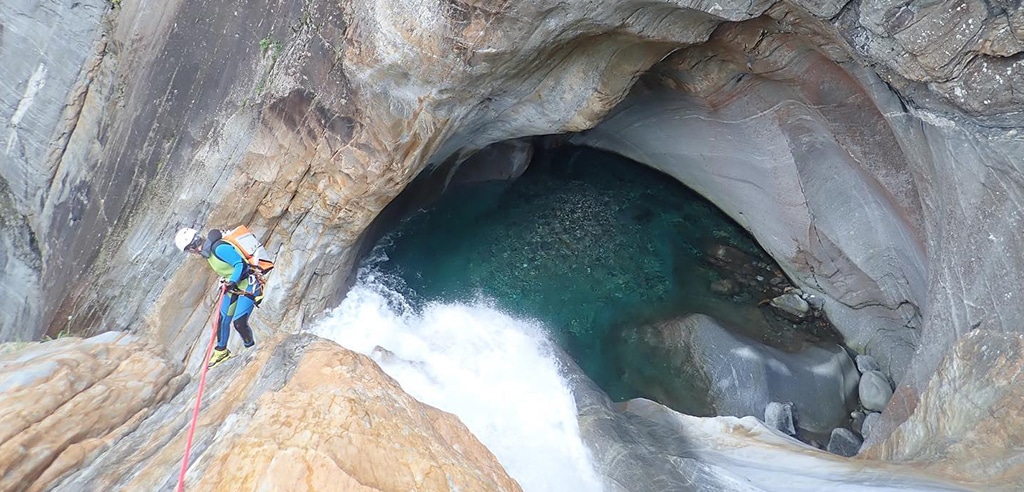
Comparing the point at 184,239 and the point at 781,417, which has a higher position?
the point at 781,417

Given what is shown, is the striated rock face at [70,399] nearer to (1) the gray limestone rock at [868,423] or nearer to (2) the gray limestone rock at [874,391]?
(1) the gray limestone rock at [868,423]

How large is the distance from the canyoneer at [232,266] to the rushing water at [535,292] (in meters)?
2.25

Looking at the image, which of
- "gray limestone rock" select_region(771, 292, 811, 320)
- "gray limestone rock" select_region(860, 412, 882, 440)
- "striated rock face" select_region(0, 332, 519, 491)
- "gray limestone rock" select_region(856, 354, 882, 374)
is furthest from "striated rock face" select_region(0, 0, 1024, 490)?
"striated rock face" select_region(0, 332, 519, 491)

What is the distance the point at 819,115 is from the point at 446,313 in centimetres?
670

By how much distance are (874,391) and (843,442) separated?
3.66 feet

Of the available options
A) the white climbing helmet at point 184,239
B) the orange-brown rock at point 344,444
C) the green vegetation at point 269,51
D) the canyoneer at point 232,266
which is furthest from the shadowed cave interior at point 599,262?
the orange-brown rock at point 344,444

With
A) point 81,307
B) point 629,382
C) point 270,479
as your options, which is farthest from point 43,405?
point 629,382

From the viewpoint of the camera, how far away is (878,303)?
9258 mm

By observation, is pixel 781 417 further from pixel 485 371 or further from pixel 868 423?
pixel 485 371

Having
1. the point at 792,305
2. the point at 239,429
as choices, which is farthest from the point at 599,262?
the point at 239,429

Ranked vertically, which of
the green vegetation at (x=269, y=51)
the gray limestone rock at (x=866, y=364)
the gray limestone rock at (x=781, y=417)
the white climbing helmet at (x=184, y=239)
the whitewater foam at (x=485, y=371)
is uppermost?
the green vegetation at (x=269, y=51)

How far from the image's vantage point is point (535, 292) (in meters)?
10.6

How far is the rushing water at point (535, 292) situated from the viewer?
25.7 ft

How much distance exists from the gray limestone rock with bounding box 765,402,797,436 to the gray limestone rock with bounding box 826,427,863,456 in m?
0.48
